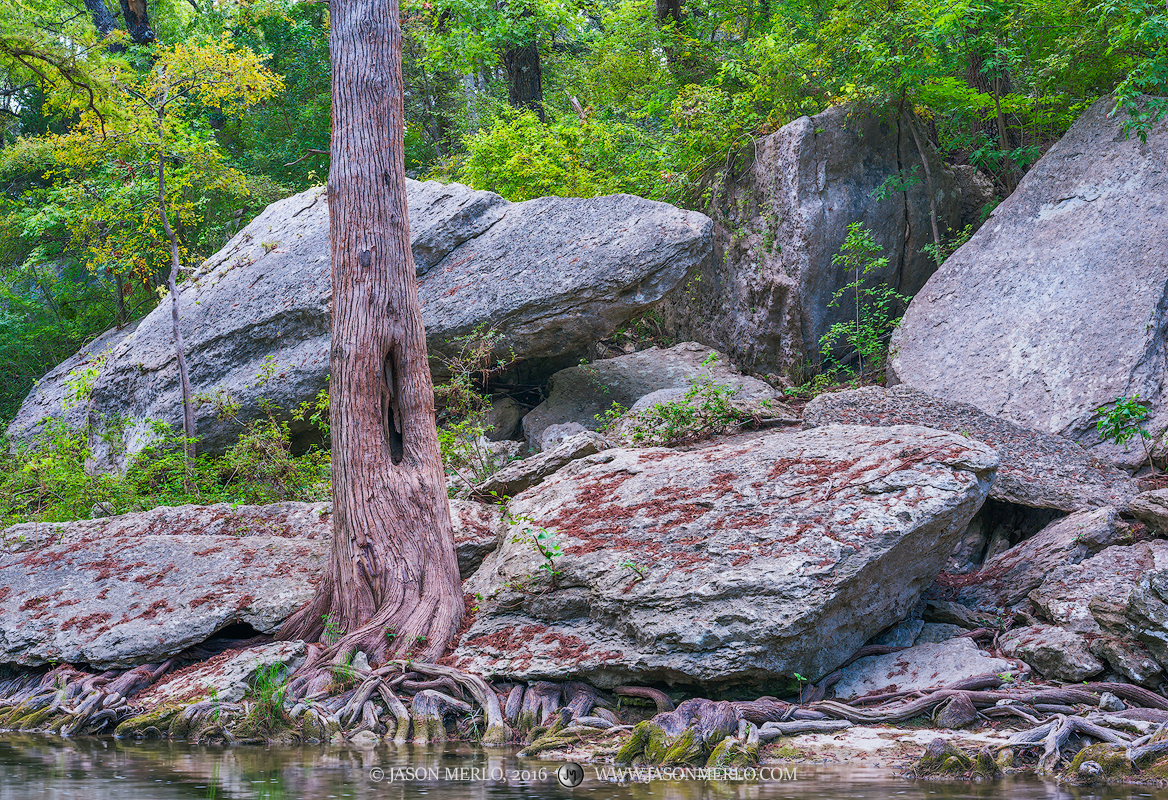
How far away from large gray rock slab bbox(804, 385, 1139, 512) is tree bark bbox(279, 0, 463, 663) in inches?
151

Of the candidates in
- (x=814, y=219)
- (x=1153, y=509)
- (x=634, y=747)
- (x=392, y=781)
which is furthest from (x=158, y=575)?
(x=814, y=219)

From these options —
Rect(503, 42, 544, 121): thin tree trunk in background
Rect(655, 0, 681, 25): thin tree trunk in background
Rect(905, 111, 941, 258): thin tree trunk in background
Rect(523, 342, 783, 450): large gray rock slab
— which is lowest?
Rect(523, 342, 783, 450): large gray rock slab

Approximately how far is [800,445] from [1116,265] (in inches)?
190

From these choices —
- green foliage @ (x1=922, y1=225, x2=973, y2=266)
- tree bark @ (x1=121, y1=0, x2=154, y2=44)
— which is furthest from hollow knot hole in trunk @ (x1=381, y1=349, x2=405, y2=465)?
tree bark @ (x1=121, y1=0, x2=154, y2=44)

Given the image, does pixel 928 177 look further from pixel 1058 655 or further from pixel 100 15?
pixel 100 15

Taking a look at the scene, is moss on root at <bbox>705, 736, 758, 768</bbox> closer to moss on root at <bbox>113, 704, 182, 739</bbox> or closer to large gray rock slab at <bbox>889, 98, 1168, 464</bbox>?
moss on root at <bbox>113, 704, 182, 739</bbox>

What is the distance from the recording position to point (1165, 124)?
31.5 ft

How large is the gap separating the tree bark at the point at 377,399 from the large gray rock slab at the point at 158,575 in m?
0.70

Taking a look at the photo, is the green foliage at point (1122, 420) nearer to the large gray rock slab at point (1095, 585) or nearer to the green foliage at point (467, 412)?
the large gray rock slab at point (1095, 585)

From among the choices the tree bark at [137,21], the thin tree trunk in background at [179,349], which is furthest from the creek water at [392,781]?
the tree bark at [137,21]

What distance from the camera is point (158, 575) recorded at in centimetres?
733

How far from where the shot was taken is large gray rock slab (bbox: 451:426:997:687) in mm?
5254

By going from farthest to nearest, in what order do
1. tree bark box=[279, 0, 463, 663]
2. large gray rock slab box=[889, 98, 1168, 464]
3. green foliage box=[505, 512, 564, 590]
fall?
large gray rock slab box=[889, 98, 1168, 464], tree bark box=[279, 0, 463, 663], green foliage box=[505, 512, 564, 590]

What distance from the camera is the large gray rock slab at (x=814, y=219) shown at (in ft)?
37.5
